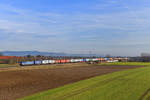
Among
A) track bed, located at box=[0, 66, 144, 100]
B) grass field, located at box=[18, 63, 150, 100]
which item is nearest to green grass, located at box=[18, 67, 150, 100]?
grass field, located at box=[18, 63, 150, 100]

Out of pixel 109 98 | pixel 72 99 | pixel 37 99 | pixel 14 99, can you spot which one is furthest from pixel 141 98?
pixel 14 99

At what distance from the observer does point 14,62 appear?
234ft

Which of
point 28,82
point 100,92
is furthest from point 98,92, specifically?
point 28,82

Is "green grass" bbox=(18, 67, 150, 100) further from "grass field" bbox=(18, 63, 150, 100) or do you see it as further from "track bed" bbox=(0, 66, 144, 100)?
"track bed" bbox=(0, 66, 144, 100)

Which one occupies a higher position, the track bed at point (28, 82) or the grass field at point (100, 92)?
the grass field at point (100, 92)

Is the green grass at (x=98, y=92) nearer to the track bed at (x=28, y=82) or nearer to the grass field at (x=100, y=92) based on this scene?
the grass field at (x=100, y=92)

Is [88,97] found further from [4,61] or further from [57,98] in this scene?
[4,61]

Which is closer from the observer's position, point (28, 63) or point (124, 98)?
point (124, 98)

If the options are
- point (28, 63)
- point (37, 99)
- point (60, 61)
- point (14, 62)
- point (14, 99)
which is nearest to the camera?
point (37, 99)

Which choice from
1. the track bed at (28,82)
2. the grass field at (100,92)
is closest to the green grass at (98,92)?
the grass field at (100,92)

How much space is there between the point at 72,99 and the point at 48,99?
1982 millimetres

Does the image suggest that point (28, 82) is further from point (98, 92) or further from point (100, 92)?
point (100, 92)

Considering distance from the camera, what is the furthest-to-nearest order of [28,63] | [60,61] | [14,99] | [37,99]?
1. [60,61]
2. [28,63]
3. [14,99]
4. [37,99]

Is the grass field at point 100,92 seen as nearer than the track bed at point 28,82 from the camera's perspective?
Yes
